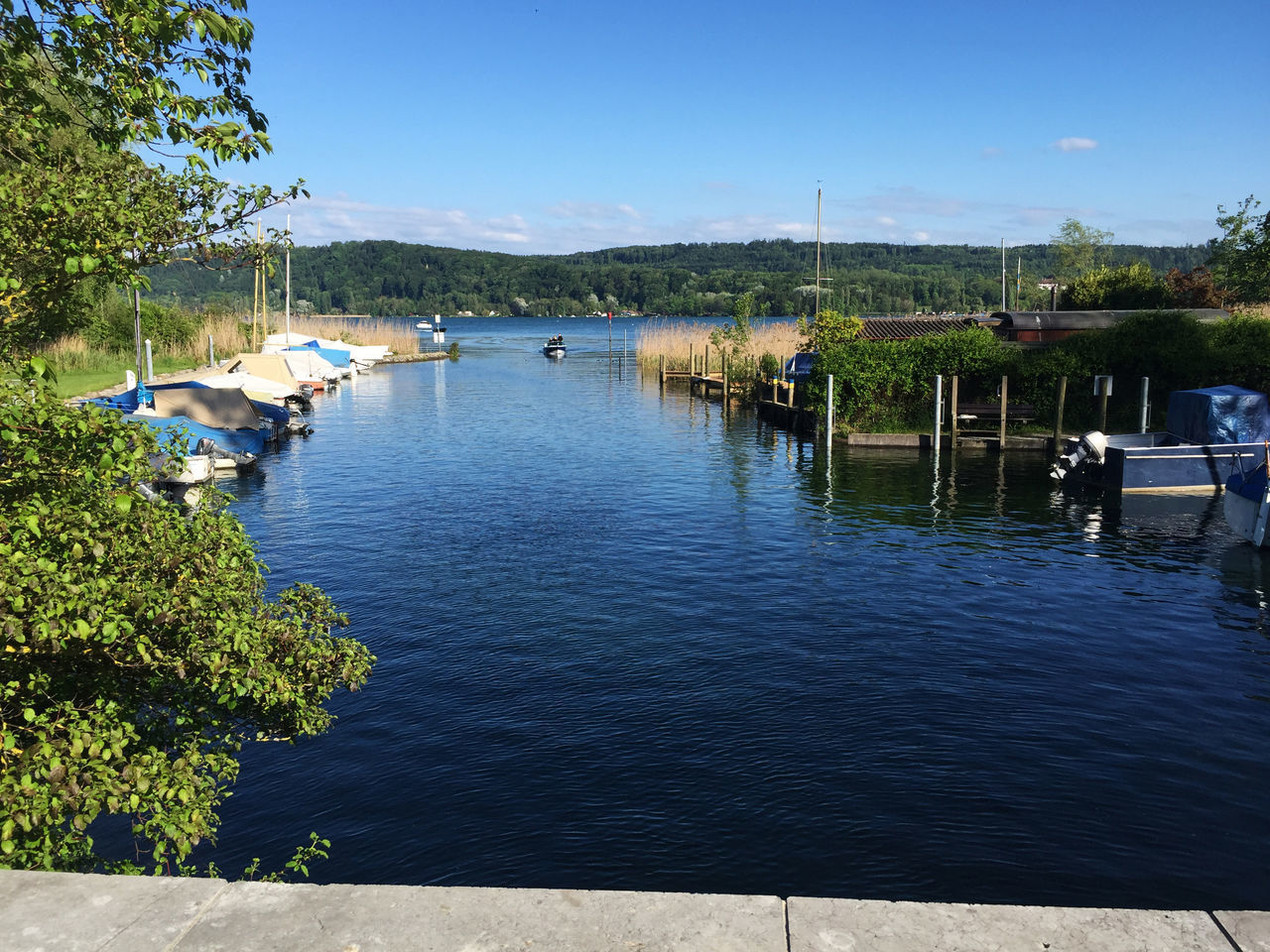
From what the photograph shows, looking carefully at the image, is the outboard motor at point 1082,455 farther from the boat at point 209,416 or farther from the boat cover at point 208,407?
the boat cover at point 208,407

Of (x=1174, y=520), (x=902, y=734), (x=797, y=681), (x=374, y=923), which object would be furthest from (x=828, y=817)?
(x=1174, y=520)

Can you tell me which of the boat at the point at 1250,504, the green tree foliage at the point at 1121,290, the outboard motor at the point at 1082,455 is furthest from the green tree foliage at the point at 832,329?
the green tree foliage at the point at 1121,290

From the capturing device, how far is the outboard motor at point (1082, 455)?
1232 inches

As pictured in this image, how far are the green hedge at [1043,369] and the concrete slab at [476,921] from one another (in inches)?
1430

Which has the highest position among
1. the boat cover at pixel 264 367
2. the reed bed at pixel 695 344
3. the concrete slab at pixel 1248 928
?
the reed bed at pixel 695 344

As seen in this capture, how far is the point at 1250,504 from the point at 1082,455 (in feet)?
26.1

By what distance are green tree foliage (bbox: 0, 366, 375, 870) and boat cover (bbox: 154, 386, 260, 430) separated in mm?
28973

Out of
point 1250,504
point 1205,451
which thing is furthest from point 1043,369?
point 1250,504

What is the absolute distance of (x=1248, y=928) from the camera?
16.3ft

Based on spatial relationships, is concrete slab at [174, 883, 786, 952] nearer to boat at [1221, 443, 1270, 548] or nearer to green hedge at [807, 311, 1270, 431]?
boat at [1221, 443, 1270, 548]

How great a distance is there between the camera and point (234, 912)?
5152 mm

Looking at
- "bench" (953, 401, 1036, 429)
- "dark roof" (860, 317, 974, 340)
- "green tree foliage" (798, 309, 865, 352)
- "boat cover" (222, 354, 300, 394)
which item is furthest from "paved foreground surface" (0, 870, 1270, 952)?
"boat cover" (222, 354, 300, 394)

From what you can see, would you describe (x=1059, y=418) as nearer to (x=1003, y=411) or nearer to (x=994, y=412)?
(x=1003, y=411)

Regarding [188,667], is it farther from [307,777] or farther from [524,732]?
[524,732]
